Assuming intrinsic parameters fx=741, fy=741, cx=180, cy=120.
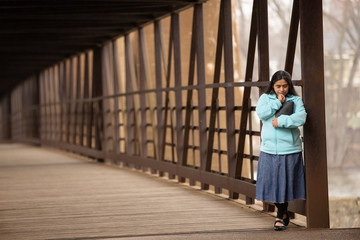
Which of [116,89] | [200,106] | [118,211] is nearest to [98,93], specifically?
[116,89]

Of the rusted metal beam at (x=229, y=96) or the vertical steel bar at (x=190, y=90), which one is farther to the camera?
the vertical steel bar at (x=190, y=90)

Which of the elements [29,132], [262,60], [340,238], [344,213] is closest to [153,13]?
[262,60]

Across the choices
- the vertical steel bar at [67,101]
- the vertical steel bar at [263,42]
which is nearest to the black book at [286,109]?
the vertical steel bar at [263,42]

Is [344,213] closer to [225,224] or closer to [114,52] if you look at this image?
[114,52]

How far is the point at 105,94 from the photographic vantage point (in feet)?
50.6

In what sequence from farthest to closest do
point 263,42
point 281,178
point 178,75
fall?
point 178,75 < point 263,42 < point 281,178

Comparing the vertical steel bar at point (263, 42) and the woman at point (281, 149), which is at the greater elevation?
the vertical steel bar at point (263, 42)

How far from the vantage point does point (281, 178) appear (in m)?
5.96

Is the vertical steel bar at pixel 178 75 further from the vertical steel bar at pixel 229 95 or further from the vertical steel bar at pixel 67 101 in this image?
the vertical steel bar at pixel 67 101

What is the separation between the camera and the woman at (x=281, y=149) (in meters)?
5.95

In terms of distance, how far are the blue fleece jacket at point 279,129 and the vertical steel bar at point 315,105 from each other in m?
0.15

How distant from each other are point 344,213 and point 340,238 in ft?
61.3

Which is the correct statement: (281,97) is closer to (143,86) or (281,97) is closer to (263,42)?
(263,42)

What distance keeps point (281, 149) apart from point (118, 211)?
2.25m
